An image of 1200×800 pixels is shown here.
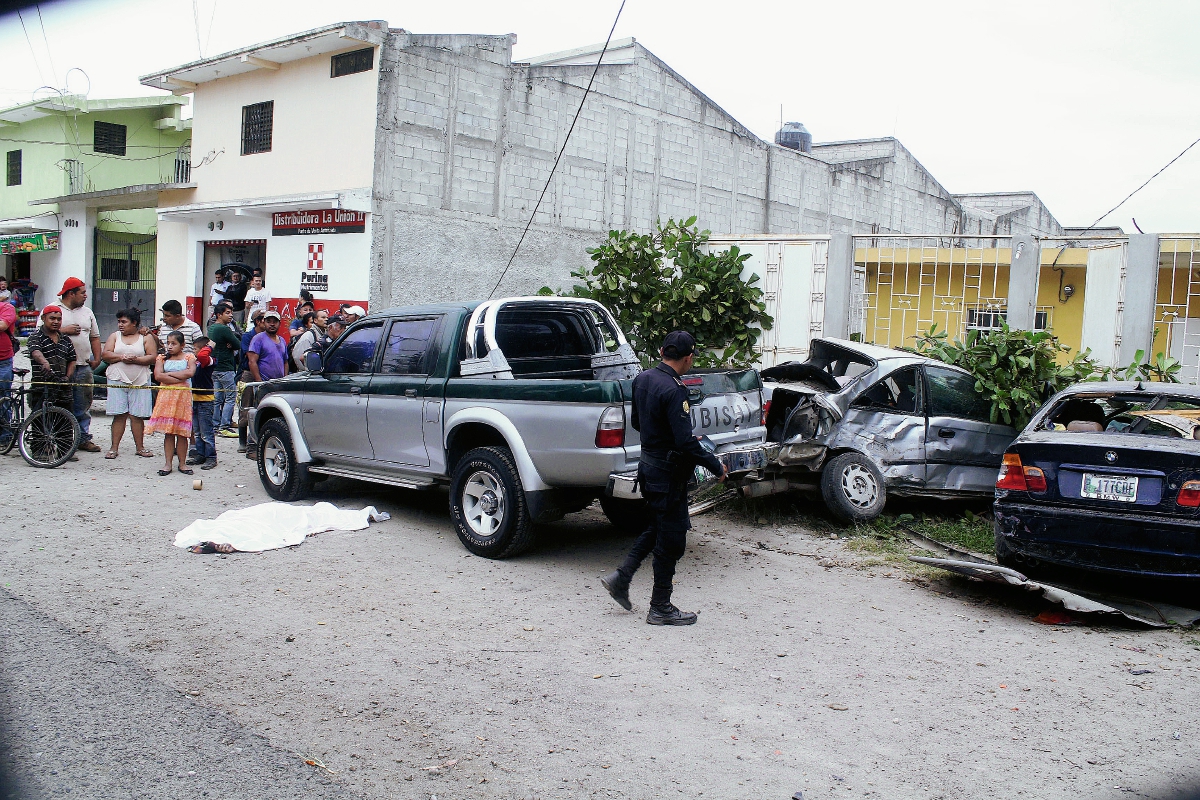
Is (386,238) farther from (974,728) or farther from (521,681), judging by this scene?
(974,728)

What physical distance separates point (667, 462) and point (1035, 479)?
2541mm

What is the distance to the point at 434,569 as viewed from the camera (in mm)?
6605

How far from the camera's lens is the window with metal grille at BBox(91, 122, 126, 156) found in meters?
27.0

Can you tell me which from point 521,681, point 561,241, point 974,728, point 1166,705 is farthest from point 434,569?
point 561,241

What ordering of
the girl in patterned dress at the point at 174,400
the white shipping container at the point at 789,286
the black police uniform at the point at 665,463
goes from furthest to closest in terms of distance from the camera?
1. the white shipping container at the point at 789,286
2. the girl in patterned dress at the point at 174,400
3. the black police uniform at the point at 665,463

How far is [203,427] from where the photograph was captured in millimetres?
10273

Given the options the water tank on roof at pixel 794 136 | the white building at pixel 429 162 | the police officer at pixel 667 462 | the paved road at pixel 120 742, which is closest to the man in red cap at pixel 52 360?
the white building at pixel 429 162

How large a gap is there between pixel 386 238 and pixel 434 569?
31.8ft

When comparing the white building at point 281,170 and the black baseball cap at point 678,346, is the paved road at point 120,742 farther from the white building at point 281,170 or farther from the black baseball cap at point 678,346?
the white building at point 281,170

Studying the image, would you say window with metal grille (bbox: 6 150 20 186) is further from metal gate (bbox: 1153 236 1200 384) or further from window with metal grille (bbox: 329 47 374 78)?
metal gate (bbox: 1153 236 1200 384)

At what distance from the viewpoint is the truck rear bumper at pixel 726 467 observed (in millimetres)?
6012

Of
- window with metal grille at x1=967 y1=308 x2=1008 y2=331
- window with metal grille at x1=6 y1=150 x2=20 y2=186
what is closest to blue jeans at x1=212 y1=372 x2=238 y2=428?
window with metal grille at x1=967 y1=308 x2=1008 y2=331

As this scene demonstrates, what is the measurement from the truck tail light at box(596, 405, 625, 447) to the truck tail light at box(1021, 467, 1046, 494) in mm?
2722

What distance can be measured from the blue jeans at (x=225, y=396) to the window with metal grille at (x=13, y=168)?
71.5 feet
